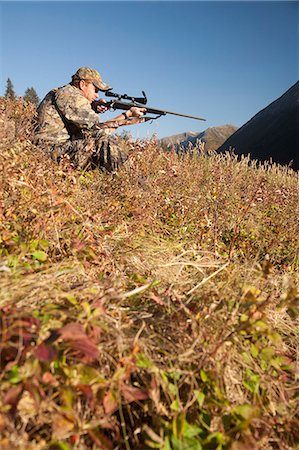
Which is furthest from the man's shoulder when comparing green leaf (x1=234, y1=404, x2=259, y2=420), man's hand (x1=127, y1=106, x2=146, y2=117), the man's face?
green leaf (x1=234, y1=404, x2=259, y2=420)

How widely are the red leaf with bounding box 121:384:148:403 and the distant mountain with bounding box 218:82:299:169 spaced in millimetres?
20857

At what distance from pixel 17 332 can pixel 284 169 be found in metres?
8.90

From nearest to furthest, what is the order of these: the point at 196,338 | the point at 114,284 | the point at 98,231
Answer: the point at 196,338 < the point at 114,284 < the point at 98,231

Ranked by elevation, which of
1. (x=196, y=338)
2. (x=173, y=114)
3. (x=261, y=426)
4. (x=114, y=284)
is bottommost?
(x=261, y=426)

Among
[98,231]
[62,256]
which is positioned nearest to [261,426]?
[62,256]

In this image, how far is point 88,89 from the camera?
605 centimetres

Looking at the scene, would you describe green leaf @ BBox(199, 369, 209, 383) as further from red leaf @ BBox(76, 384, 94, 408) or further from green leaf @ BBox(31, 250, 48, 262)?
green leaf @ BBox(31, 250, 48, 262)

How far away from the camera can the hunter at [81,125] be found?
4949 millimetres

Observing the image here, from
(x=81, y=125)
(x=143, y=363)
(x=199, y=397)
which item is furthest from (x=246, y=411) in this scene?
(x=81, y=125)

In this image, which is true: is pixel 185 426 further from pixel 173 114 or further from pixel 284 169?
pixel 284 169

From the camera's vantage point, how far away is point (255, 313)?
1633 mm

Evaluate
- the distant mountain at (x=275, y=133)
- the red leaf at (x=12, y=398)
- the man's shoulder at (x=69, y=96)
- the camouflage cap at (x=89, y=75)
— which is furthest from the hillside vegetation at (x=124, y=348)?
the distant mountain at (x=275, y=133)

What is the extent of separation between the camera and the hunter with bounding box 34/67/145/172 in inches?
195

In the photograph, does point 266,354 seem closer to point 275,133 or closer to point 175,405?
point 175,405
